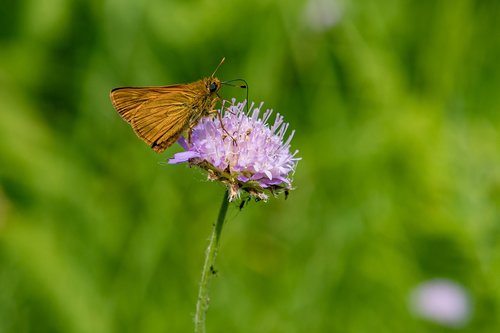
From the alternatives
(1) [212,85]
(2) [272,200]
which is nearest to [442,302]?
(2) [272,200]

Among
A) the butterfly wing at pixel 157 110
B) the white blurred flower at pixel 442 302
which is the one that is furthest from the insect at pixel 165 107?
the white blurred flower at pixel 442 302

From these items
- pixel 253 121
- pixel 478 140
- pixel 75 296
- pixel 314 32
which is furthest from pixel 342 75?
pixel 253 121

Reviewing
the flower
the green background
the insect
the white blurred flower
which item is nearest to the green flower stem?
the flower

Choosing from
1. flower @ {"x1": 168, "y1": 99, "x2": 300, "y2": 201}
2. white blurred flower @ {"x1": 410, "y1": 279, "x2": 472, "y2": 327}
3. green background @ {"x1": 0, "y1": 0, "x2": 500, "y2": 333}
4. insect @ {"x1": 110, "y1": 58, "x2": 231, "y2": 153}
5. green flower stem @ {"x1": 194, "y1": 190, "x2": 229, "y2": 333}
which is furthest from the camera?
white blurred flower @ {"x1": 410, "y1": 279, "x2": 472, "y2": 327}

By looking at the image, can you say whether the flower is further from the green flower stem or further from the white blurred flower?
the white blurred flower

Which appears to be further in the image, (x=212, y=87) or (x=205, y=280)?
(x=212, y=87)

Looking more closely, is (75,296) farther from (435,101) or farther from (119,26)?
(435,101)

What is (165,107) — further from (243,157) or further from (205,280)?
(205,280)
